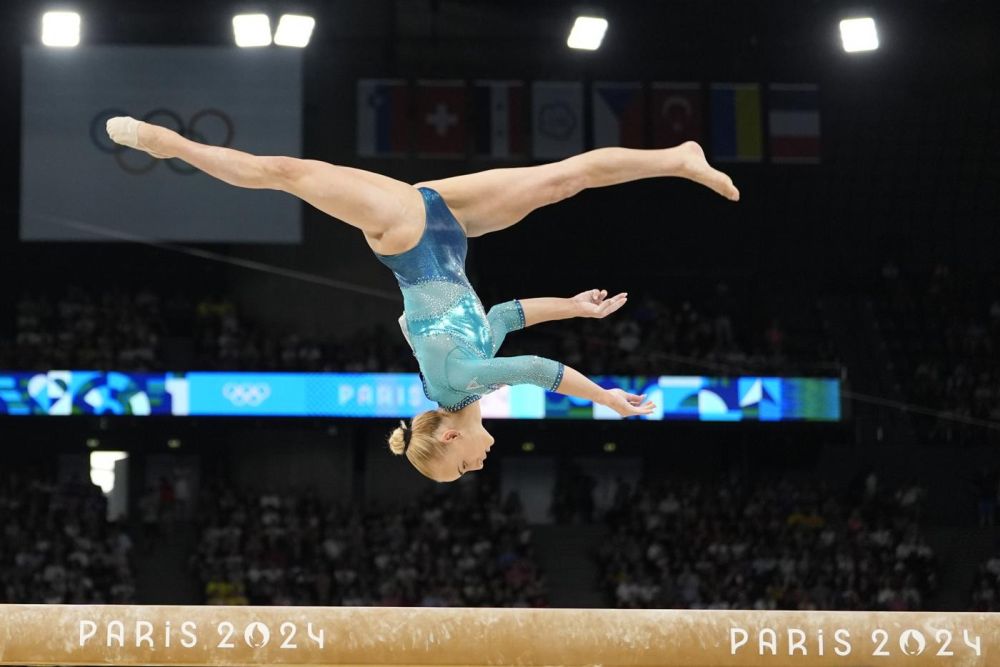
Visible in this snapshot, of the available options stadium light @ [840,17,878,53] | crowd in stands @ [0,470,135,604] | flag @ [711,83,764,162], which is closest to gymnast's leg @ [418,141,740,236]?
stadium light @ [840,17,878,53]

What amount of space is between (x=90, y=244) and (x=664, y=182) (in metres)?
9.60

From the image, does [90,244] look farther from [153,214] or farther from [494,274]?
[494,274]

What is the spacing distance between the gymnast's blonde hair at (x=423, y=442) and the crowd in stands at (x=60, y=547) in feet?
39.7

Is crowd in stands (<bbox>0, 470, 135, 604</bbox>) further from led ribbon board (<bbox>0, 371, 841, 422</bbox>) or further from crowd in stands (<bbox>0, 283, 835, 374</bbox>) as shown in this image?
crowd in stands (<bbox>0, 283, 835, 374</bbox>)

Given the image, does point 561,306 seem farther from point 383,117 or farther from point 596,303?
point 383,117

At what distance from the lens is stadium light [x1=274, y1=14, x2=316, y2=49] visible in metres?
12.9

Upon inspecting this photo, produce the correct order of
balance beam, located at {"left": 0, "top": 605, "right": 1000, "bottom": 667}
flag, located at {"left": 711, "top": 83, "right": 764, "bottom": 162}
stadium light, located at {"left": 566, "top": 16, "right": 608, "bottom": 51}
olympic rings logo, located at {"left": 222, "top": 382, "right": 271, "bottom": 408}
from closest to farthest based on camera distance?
balance beam, located at {"left": 0, "top": 605, "right": 1000, "bottom": 667}
stadium light, located at {"left": 566, "top": 16, "right": 608, "bottom": 51}
olympic rings logo, located at {"left": 222, "top": 382, "right": 271, "bottom": 408}
flag, located at {"left": 711, "top": 83, "right": 764, "bottom": 162}

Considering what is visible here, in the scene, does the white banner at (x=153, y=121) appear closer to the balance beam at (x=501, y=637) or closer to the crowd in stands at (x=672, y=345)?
the crowd in stands at (x=672, y=345)

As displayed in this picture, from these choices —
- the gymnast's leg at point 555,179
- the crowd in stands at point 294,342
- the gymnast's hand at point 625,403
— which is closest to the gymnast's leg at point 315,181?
the gymnast's leg at point 555,179

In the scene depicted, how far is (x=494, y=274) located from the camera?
21.9m

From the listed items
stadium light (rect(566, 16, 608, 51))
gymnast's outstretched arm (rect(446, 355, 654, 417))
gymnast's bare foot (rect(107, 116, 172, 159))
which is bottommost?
gymnast's outstretched arm (rect(446, 355, 654, 417))

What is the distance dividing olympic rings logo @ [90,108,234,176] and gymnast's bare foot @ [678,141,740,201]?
12.5 m

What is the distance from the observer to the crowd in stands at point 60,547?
1694cm

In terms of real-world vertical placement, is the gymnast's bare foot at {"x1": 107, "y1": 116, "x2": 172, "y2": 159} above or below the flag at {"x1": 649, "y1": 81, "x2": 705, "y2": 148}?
below
